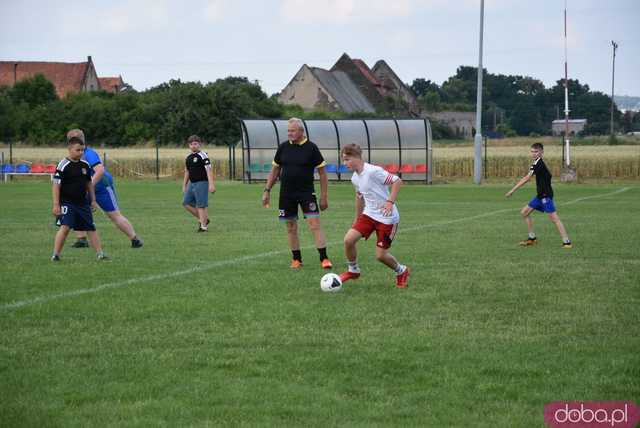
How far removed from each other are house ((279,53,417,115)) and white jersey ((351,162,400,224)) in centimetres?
7064

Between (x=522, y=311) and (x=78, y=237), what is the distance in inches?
345

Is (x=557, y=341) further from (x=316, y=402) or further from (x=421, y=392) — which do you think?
(x=316, y=402)

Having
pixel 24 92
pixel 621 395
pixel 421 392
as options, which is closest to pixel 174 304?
pixel 421 392

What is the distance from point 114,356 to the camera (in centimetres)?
693

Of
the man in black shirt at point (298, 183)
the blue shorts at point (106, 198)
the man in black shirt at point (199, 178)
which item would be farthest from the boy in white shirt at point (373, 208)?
the man in black shirt at point (199, 178)

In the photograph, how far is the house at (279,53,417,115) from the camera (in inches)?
3199

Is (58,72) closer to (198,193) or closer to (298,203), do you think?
(198,193)

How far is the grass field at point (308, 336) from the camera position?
5637 mm

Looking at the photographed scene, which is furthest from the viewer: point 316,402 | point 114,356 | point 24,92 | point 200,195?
point 24,92

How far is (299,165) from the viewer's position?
12.4 m

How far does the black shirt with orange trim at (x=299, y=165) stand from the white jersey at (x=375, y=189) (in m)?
2.05

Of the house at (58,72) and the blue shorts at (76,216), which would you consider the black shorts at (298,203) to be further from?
the house at (58,72)

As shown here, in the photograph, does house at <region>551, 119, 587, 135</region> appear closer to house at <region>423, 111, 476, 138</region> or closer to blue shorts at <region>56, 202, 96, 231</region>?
house at <region>423, 111, 476, 138</region>
